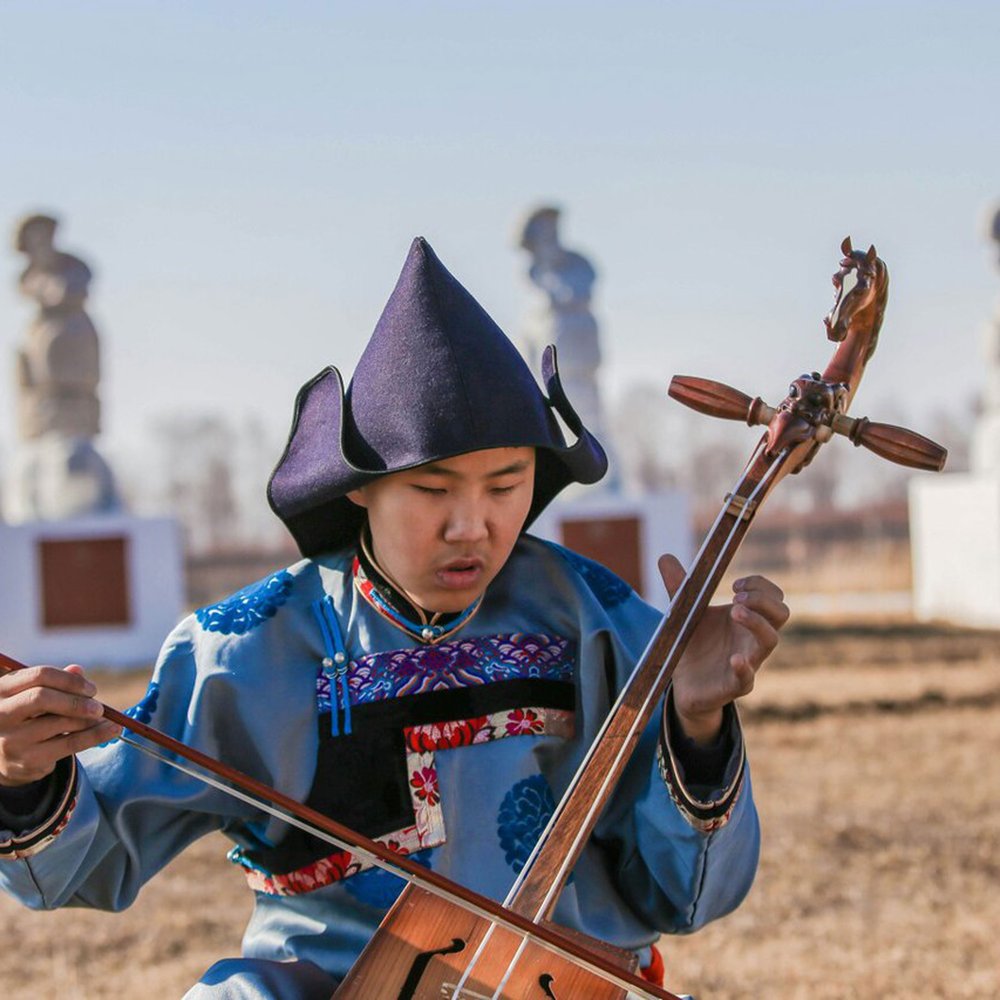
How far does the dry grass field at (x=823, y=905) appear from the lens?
3.76 metres

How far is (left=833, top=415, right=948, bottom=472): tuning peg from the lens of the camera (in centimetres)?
190

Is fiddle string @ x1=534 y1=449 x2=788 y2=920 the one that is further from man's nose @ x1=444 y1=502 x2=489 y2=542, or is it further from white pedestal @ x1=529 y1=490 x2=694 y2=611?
white pedestal @ x1=529 y1=490 x2=694 y2=611

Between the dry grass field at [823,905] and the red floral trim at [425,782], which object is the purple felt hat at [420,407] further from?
the dry grass field at [823,905]

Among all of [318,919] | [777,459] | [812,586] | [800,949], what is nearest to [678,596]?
[777,459]

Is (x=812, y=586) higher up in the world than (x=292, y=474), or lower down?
lower down

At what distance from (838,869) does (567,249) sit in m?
8.57

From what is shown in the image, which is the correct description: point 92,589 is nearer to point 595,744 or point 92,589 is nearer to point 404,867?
point 595,744

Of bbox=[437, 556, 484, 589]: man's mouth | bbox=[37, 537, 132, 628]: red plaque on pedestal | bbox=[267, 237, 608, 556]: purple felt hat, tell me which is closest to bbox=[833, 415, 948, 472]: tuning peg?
bbox=[267, 237, 608, 556]: purple felt hat

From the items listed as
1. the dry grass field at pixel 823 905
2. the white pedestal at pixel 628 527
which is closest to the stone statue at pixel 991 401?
the white pedestal at pixel 628 527

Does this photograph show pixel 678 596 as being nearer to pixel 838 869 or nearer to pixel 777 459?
pixel 777 459

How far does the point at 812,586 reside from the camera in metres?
21.3

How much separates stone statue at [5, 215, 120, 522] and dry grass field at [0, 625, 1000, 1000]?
6.98 metres

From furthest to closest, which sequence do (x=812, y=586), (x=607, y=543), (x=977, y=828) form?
1. (x=812, y=586)
2. (x=607, y=543)
3. (x=977, y=828)

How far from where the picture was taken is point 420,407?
198 centimetres
